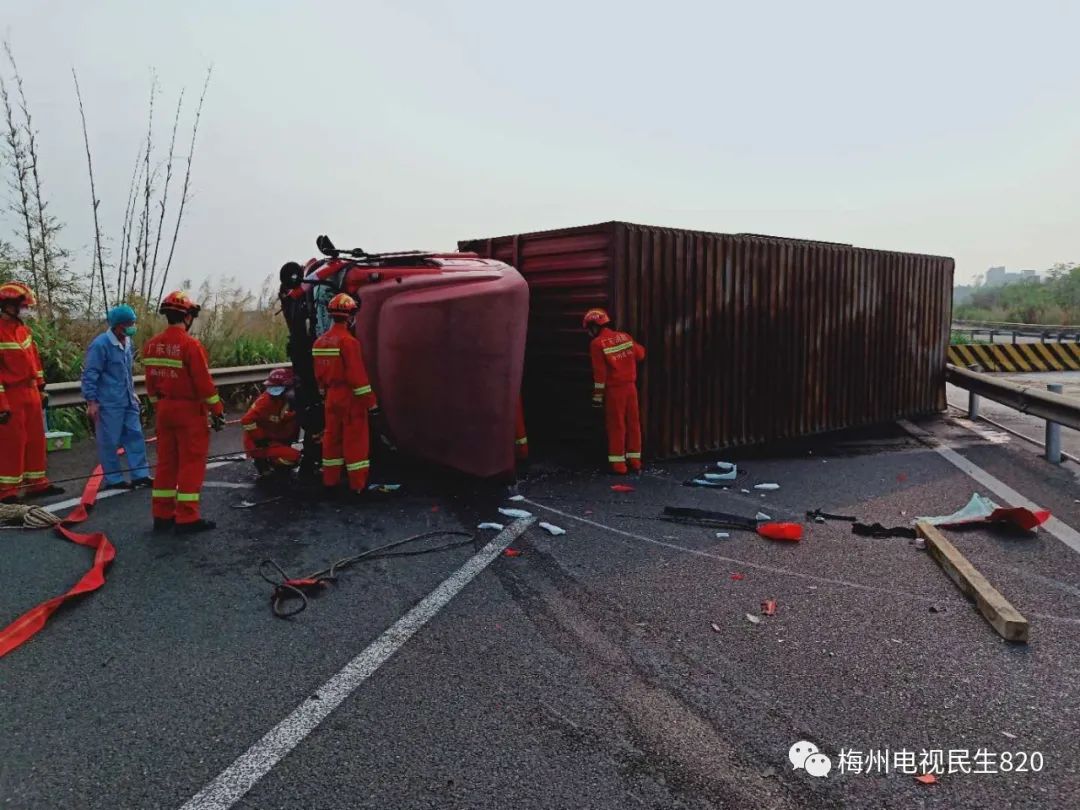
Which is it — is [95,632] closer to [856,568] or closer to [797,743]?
[797,743]

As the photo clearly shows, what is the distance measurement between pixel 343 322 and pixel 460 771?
4.37m

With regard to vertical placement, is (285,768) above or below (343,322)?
below

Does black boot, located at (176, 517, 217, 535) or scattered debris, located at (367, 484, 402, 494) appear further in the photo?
scattered debris, located at (367, 484, 402, 494)

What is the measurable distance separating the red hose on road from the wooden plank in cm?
468

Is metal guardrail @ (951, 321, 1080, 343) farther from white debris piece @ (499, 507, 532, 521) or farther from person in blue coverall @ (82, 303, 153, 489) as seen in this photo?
person in blue coverall @ (82, 303, 153, 489)

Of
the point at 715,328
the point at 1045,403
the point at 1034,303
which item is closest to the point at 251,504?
the point at 715,328

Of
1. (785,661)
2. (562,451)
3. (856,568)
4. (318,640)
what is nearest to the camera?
(785,661)

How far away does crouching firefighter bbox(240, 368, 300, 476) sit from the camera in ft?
22.1

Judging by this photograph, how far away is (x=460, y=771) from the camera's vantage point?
8.09ft

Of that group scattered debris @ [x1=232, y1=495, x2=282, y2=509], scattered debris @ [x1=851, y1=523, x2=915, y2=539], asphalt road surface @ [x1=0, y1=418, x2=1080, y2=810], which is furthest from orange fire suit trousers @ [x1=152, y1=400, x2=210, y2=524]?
scattered debris @ [x1=851, y1=523, x2=915, y2=539]

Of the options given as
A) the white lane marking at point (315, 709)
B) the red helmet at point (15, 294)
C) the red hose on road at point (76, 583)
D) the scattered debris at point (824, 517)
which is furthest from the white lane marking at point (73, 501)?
the scattered debris at point (824, 517)

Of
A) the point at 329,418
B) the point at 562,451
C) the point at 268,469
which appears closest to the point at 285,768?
the point at 329,418

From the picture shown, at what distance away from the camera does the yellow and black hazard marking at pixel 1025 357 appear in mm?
16812

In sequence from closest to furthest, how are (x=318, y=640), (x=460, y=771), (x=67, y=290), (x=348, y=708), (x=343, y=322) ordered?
(x=460, y=771), (x=348, y=708), (x=318, y=640), (x=343, y=322), (x=67, y=290)
